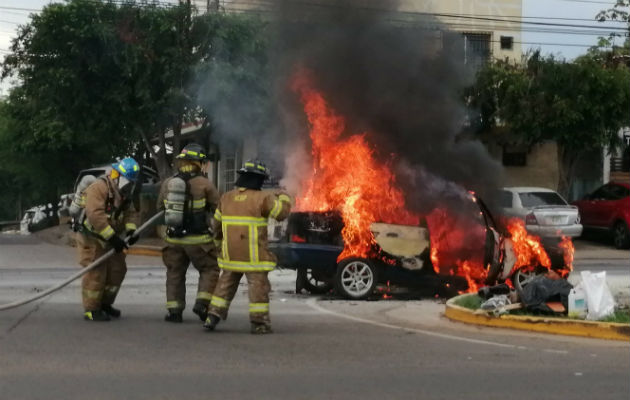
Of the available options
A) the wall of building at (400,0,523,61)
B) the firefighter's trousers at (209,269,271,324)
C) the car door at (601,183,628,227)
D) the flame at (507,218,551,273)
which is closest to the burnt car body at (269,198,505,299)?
the flame at (507,218,551,273)

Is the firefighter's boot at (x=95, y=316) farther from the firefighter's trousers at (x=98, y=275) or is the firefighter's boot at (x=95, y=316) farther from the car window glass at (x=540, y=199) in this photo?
the car window glass at (x=540, y=199)

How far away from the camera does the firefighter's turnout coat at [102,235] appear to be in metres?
9.63

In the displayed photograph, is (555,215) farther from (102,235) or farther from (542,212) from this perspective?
(102,235)

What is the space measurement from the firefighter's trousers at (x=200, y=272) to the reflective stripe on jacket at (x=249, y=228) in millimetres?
554

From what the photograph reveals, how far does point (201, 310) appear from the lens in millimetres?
9523

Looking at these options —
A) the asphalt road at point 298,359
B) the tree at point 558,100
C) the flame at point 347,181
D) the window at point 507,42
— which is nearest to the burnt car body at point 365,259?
the flame at point 347,181

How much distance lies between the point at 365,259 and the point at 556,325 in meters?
3.47

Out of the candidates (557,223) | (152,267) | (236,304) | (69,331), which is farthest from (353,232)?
(557,223)

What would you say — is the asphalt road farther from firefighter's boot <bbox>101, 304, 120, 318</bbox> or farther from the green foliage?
the green foliage

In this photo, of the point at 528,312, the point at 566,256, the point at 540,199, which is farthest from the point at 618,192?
the point at 528,312

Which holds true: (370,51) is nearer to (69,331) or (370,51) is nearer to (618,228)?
(69,331)

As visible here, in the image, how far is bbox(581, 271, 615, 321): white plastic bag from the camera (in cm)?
962

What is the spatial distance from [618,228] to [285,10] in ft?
42.1

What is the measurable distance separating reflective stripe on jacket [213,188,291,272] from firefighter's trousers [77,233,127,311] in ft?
4.50
